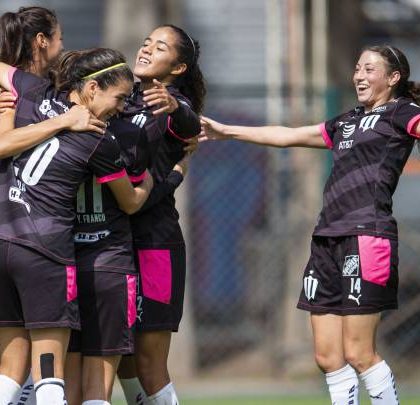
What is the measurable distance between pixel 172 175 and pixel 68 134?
0.89m

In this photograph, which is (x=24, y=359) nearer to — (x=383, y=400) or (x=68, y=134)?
(x=68, y=134)

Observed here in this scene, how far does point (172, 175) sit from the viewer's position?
585 cm

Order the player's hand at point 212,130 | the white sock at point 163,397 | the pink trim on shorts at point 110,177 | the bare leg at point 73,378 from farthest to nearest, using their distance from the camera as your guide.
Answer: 1. the player's hand at point 212,130
2. the white sock at point 163,397
3. the bare leg at point 73,378
4. the pink trim on shorts at point 110,177

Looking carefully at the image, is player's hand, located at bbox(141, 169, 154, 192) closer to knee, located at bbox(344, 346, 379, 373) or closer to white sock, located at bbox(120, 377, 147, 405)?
white sock, located at bbox(120, 377, 147, 405)

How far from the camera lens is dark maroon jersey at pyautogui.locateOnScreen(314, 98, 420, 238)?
5.91m

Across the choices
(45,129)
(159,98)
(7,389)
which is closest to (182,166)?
(159,98)

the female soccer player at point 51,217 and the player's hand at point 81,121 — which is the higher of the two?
the player's hand at point 81,121

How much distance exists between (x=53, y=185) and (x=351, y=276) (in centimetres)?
167

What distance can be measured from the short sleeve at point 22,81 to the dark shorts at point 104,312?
855 mm

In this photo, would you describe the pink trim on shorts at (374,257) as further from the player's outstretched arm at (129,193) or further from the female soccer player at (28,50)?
the female soccer player at (28,50)

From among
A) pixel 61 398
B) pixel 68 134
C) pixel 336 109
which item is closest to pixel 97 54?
pixel 68 134

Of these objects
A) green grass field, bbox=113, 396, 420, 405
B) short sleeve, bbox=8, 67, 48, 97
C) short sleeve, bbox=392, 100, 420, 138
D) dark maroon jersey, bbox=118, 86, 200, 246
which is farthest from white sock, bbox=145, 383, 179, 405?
green grass field, bbox=113, 396, 420, 405

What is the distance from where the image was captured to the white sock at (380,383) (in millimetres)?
5934

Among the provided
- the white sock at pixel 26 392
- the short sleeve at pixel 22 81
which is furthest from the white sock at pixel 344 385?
the short sleeve at pixel 22 81
